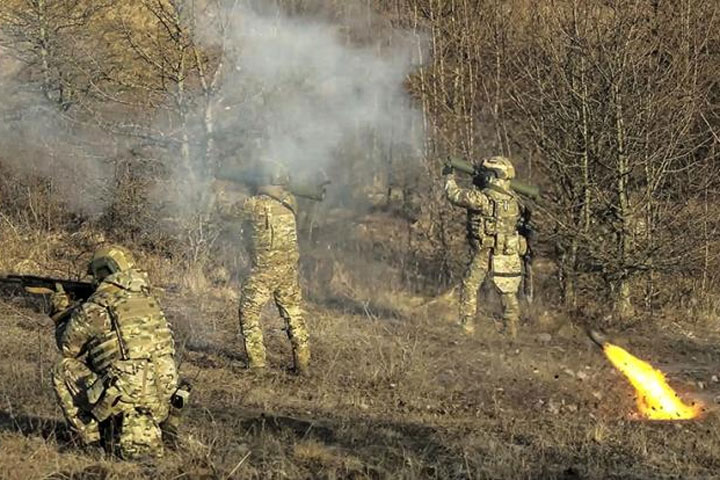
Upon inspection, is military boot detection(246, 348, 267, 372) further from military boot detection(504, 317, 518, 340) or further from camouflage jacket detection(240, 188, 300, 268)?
military boot detection(504, 317, 518, 340)

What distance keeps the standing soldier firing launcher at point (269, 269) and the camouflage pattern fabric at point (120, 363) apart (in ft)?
9.28

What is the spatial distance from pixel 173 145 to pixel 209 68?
1178 millimetres

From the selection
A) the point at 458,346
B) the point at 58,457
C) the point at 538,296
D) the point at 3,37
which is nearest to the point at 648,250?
the point at 538,296

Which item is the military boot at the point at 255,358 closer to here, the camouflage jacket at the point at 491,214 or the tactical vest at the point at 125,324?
the tactical vest at the point at 125,324

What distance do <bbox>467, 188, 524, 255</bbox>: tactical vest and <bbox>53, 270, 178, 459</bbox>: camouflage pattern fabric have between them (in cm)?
577

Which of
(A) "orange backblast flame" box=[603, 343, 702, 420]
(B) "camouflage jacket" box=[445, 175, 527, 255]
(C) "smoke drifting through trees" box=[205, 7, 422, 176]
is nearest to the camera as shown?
(A) "orange backblast flame" box=[603, 343, 702, 420]

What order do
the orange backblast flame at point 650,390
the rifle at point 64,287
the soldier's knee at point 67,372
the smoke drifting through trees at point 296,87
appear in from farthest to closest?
1. the smoke drifting through trees at point 296,87
2. the orange backblast flame at point 650,390
3. the rifle at point 64,287
4. the soldier's knee at point 67,372

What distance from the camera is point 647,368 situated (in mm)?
9852

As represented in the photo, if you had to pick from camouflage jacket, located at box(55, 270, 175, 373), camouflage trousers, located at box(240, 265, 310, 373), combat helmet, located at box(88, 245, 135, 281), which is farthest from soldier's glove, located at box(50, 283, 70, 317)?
camouflage trousers, located at box(240, 265, 310, 373)

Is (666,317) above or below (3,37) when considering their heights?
below

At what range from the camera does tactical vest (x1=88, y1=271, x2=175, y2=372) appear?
19.3 ft

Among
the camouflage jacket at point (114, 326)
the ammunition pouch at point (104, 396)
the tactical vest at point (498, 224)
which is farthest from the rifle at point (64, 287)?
the tactical vest at point (498, 224)

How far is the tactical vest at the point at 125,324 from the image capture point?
5883 millimetres

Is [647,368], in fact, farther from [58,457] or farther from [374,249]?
[374,249]
